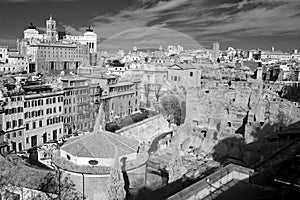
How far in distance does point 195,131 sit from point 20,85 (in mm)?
10387

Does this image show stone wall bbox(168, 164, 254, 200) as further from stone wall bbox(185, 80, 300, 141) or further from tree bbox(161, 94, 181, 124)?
tree bbox(161, 94, 181, 124)

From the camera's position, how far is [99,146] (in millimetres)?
7648

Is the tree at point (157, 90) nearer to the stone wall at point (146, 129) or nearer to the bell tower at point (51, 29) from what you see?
the stone wall at point (146, 129)

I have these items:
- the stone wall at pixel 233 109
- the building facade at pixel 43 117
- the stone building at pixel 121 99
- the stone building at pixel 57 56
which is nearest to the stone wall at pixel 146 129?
the stone wall at pixel 233 109

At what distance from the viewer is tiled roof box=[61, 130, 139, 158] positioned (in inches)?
295

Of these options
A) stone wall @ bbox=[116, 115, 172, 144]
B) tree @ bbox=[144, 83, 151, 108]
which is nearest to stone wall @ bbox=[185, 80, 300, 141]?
stone wall @ bbox=[116, 115, 172, 144]

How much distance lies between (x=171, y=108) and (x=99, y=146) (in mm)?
15887

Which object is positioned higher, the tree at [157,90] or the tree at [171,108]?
the tree at [157,90]

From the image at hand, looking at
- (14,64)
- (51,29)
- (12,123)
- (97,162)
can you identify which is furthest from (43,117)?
(51,29)

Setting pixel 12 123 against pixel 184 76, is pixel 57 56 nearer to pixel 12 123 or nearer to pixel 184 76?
pixel 184 76

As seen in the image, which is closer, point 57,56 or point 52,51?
point 52,51

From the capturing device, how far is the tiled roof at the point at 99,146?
7484mm

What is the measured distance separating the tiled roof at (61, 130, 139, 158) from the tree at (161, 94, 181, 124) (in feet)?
44.8

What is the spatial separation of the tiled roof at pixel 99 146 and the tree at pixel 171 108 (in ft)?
44.8
